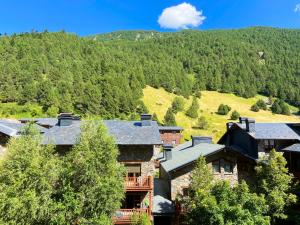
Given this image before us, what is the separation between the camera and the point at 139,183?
99.6 feet

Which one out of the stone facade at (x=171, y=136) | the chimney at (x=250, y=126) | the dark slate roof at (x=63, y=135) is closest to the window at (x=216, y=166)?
the chimney at (x=250, y=126)

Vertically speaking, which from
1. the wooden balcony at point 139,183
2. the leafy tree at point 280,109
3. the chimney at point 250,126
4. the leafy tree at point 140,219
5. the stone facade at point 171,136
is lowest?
the leafy tree at point 140,219

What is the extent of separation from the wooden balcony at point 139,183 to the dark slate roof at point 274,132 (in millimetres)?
12578

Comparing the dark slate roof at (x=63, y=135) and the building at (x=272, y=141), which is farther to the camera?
the building at (x=272, y=141)

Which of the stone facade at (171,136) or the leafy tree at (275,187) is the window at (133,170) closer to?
the leafy tree at (275,187)

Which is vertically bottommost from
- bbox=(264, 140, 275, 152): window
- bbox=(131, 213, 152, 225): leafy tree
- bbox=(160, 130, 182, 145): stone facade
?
bbox=(131, 213, 152, 225): leafy tree

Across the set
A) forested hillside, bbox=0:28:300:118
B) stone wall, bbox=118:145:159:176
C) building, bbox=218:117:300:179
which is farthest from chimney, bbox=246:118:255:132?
forested hillside, bbox=0:28:300:118

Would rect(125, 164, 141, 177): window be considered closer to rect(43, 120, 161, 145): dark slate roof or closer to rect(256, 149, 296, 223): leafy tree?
rect(43, 120, 161, 145): dark slate roof

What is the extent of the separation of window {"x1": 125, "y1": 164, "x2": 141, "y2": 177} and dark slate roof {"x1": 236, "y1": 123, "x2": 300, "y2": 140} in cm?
1302

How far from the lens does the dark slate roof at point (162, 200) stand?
3011cm

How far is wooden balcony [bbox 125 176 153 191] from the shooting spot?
29906 millimetres

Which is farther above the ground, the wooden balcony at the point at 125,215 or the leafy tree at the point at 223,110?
the leafy tree at the point at 223,110

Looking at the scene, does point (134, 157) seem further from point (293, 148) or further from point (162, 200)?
point (293, 148)

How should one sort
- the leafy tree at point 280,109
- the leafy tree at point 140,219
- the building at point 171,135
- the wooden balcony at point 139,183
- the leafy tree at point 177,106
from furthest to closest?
the leafy tree at point 280,109
the leafy tree at point 177,106
the building at point 171,135
the wooden balcony at point 139,183
the leafy tree at point 140,219
